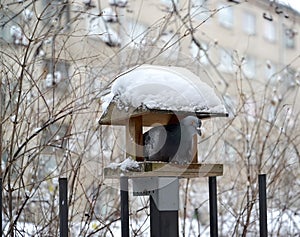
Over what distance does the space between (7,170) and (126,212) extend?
69 centimetres

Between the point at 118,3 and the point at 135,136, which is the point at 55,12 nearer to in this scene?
the point at 118,3

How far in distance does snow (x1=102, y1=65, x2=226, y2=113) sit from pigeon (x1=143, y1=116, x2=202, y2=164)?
59 mm

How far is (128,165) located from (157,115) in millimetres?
208

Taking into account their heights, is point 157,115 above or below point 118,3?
below

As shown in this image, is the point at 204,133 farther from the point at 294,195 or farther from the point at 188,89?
the point at 294,195

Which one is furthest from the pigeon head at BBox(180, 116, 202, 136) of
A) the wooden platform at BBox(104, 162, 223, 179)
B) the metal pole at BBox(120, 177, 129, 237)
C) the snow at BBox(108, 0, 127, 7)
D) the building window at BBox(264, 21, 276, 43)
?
the building window at BBox(264, 21, 276, 43)

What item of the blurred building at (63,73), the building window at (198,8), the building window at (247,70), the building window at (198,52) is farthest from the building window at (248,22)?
the blurred building at (63,73)

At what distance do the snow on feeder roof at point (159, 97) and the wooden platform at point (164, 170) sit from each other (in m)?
0.18

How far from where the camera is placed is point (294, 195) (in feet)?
12.6

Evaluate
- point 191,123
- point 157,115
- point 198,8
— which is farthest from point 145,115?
point 198,8

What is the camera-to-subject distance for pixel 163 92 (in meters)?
2.02

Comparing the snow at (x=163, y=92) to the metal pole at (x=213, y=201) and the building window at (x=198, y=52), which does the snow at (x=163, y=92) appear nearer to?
the metal pole at (x=213, y=201)

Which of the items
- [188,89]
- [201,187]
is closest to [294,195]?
[201,187]

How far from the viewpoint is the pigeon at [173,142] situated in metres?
2.03
